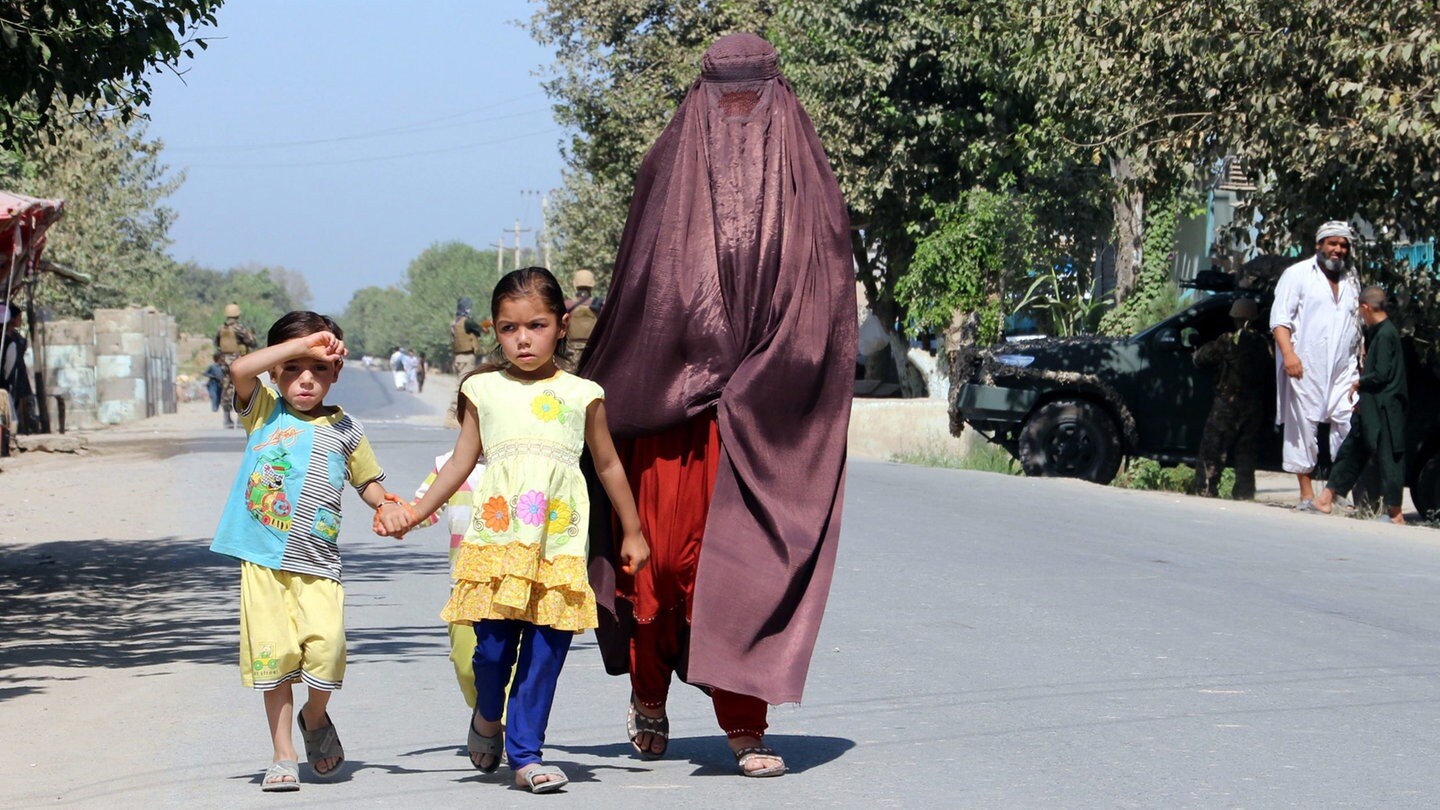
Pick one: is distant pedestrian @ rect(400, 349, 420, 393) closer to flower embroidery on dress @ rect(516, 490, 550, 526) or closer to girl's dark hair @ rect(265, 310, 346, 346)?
girl's dark hair @ rect(265, 310, 346, 346)

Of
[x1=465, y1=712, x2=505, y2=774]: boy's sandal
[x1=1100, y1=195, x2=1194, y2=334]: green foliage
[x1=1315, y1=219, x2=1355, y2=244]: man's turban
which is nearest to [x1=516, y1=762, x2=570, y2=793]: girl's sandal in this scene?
[x1=465, y1=712, x2=505, y2=774]: boy's sandal

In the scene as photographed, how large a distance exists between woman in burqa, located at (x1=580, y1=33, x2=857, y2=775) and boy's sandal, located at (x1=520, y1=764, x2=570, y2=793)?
451 millimetres

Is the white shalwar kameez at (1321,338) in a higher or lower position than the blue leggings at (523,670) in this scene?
higher

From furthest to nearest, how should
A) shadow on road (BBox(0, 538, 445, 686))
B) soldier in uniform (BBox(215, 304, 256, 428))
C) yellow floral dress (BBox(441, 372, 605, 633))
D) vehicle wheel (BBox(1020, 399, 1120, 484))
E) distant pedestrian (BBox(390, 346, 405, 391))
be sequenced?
distant pedestrian (BBox(390, 346, 405, 391)) → soldier in uniform (BBox(215, 304, 256, 428)) → vehicle wheel (BBox(1020, 399, 1120, 484)) → shadow on road (BBox(0, 538, 445, 686)) → yellow floral dress (BBox(441, 372, 605, 633))

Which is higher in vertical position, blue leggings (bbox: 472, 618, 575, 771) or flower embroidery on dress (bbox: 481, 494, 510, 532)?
flower embroidery on dress (bbox: 481, 494, 510, 532)

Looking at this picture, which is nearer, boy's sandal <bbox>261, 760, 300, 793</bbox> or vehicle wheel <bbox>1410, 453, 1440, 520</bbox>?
boy's sandal <bbox>261, 760, 300, 793</bbox>

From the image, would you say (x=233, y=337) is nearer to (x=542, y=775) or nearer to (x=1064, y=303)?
(x=1064, y=303)

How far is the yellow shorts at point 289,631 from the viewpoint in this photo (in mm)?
4895

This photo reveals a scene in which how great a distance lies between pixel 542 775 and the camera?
490 cm

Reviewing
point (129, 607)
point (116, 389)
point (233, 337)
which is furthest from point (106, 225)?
point (129, 607)

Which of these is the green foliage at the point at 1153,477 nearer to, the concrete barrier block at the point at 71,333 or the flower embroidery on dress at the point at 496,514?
the flower embroidery on dress at the point at 496,514

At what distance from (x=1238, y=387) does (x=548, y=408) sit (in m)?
11.8

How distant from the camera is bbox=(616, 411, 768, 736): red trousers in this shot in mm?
5176

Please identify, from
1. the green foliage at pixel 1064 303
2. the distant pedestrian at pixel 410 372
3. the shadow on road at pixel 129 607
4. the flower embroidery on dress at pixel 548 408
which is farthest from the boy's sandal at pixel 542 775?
the distant pedestrian at pixel 410 372
